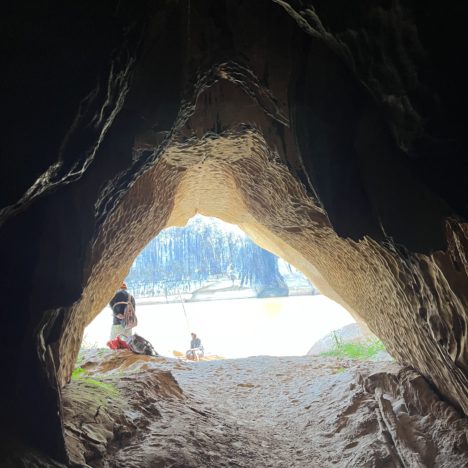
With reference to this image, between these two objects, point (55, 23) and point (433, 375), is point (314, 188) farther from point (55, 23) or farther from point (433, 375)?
point (55, 23)

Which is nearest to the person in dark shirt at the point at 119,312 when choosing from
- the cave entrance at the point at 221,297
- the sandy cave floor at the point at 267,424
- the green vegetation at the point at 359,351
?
the sandy cave floor at the point at 267,424

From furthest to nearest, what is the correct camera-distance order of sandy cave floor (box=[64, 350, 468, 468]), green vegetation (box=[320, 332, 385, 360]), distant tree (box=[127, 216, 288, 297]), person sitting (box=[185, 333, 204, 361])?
distant tree (box=[127, 216, 288, 297])
person sitting (box=[185, 333, 204, 361])
green vegetation (box=[320, 332, 385, 360])
sandy cave floor (box=[64, 350, 468, 468])

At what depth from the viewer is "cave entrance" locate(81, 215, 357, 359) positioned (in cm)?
2037

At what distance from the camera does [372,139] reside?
2.60 metres

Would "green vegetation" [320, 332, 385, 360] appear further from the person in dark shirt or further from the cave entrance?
the cave entrance

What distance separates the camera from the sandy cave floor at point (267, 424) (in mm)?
3203

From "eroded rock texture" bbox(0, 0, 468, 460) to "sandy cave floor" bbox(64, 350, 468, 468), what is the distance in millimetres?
307

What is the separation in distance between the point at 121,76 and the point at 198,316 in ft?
64.3

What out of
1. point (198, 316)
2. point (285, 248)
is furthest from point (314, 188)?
point (198, 316)

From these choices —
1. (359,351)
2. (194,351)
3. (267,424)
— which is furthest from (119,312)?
(194,351)

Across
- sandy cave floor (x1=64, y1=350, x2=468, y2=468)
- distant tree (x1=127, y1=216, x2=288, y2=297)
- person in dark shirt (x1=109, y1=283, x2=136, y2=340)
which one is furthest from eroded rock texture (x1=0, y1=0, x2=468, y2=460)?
distant tree (x1=127, y1=216, x2=288, y2=297)

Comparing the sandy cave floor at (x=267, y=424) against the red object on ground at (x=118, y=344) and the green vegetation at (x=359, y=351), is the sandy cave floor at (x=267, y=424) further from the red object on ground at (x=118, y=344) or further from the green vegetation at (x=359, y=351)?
the green vegetation at (x=359, y=351)

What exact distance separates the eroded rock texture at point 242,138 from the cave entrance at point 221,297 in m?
16.1

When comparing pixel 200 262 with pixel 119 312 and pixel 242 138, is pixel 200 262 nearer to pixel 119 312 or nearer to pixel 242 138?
pixel 119 312
